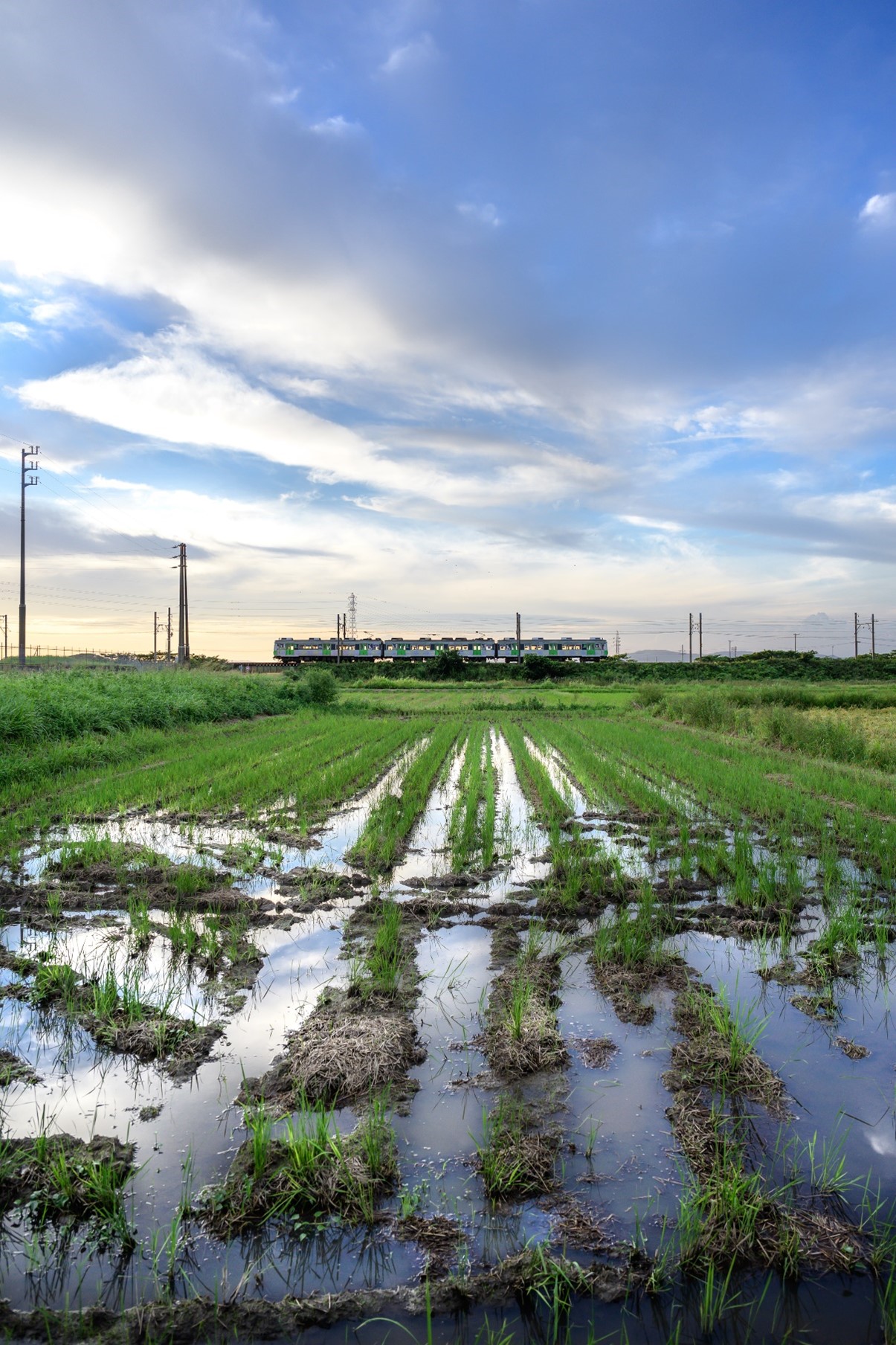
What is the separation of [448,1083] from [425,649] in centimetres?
5238

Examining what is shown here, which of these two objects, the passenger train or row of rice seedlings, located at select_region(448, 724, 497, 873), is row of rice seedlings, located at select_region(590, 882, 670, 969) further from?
the passenger train

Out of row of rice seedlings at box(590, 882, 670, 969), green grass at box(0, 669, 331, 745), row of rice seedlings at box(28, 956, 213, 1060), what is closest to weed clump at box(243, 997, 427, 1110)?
row of rice seedlings at box(28, 956, 213, 1060)

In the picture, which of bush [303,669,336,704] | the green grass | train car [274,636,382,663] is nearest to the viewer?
the green grass

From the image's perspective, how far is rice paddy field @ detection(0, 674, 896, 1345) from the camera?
6.59 ft

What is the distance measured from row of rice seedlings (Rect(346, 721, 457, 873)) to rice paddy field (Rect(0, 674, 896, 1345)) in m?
0.09

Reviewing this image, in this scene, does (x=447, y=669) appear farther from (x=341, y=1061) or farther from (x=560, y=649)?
(x=341, y=1061)

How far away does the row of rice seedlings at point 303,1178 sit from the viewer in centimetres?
224

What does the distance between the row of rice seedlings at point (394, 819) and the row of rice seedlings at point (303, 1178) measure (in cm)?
348

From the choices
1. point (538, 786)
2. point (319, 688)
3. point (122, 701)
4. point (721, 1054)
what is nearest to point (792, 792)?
point (538, 786)

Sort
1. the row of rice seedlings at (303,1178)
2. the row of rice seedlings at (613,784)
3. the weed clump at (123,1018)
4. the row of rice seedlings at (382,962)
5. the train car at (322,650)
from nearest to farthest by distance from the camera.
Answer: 1. the row of rice seedlings at (303,1178)
2. the weed clump at (123,1018)
3. the row of rice seedlings at (382,962)
4. the row of rice seedlings at (613,784)
5. the train car at (322,650)

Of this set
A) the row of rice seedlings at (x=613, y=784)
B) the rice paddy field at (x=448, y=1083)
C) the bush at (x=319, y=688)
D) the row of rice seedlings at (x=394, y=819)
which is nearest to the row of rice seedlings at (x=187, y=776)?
the row of rice seedlings at (x=394, y=819)

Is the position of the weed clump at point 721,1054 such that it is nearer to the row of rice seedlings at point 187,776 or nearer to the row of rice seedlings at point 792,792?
the row of rice seedlings at point 792,792

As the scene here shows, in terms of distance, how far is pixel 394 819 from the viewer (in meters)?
7.74

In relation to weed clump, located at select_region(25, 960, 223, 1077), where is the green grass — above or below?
above
